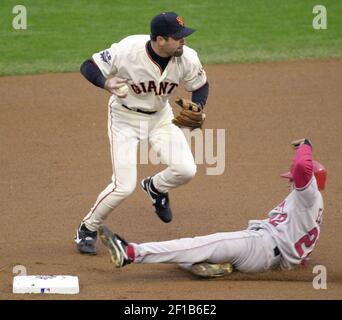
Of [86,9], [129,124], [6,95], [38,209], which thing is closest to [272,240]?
[129,124]

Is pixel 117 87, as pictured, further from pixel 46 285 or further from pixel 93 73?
pixel 46 285

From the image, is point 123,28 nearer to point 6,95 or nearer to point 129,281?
point 6,95

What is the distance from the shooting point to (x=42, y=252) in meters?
7.18

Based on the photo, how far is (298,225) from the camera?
21.1 ft

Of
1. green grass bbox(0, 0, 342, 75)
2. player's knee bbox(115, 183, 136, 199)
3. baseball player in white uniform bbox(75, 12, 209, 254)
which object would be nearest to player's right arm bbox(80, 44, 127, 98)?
baseball player in white uniform bbox(75, 12, 209, 254)

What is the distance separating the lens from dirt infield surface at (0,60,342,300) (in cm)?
655

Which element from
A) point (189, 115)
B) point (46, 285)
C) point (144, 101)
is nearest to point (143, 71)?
point (144, 101)

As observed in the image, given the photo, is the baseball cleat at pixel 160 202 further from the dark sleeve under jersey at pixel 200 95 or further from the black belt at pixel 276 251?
the black belt at pixel 276 251

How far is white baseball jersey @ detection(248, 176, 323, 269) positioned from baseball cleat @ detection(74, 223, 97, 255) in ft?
4.61

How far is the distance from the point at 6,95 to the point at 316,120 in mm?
3804

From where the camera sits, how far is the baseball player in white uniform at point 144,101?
23.1ft

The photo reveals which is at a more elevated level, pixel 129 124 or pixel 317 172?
pixel 129 124

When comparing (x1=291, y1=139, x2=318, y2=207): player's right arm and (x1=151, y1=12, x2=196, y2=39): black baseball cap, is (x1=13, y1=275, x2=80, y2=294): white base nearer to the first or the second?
(x1=291, y1=139, x2=318, y2=207): player's right arm

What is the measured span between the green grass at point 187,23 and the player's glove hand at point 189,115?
5826 millimetres
